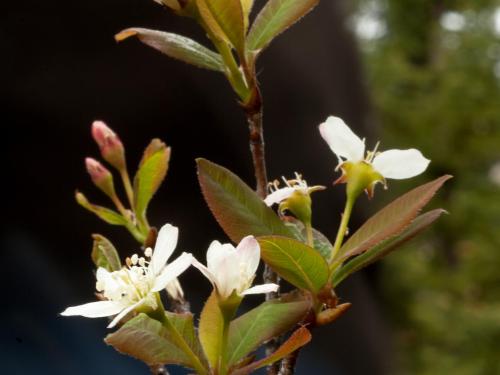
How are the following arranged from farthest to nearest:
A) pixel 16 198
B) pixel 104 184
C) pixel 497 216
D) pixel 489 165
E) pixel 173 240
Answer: pixel 489 165, pixel 497 216, pixel 16 198, pixel 104 184, pixel 173 240

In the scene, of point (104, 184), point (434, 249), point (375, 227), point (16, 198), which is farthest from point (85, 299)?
point (434, 249)

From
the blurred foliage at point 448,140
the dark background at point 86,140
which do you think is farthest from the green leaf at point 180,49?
the blurred foliage at point 448,140

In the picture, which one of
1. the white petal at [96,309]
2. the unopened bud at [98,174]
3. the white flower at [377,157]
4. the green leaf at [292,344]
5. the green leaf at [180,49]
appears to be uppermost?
the green leaf at [180,49]

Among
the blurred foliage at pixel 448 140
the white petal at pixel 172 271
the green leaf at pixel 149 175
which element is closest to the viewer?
the white petal at pixel 172 271

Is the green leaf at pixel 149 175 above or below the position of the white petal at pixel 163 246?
above

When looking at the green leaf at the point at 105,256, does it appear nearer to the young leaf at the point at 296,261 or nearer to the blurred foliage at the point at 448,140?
the young leaf at the point at 296,261

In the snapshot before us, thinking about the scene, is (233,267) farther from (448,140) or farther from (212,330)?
(448,140)

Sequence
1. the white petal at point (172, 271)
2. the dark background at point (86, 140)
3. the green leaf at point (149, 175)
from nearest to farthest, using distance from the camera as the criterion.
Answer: the white petal at point (172, 271)
the green leaf at point (149, 175)
the dark background at point (86, 140)

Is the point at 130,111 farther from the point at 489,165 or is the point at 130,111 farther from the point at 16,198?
the point at 489,165
